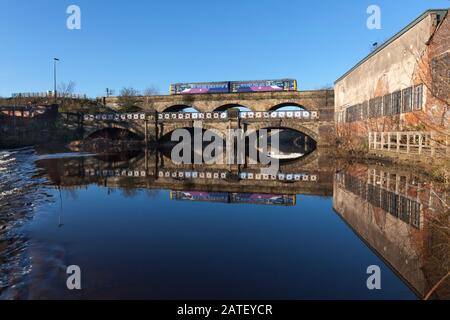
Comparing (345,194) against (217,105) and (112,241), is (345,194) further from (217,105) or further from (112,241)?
(217,105)

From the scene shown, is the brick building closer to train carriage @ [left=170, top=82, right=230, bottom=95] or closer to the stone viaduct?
the stone viaduct

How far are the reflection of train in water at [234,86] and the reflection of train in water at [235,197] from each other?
29.5m

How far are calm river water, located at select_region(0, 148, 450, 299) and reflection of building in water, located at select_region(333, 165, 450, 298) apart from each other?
0.02 m

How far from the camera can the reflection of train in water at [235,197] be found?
8.73 m

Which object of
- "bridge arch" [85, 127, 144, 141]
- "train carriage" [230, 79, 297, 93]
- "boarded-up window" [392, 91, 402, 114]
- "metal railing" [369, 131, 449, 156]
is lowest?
"metal railing" [369, 131, 449, 156]

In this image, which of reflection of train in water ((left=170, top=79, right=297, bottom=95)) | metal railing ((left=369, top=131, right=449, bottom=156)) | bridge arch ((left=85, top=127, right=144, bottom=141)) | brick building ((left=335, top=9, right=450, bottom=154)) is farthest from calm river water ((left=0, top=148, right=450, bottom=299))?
bridge arch ((left=85, top=127, right=144, bottom=141))

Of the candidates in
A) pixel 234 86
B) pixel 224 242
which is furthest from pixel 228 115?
→ pixel 224 242

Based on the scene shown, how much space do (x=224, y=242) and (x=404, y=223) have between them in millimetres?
3814

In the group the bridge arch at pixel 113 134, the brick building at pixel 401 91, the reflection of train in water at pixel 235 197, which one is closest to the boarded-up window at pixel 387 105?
the brick building at pixel 401 91

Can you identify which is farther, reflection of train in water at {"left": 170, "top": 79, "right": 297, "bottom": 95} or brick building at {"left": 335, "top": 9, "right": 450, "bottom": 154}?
reflection of train in water at {"left": 170, "top": 79, "right": 297, "bottom": 95}

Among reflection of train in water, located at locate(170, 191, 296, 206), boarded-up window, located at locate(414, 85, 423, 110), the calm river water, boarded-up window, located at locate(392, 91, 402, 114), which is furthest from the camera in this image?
boarded-up window, located at locate(392, 91, 402, 114)

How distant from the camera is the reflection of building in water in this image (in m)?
4.08

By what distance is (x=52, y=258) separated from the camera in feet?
14.8

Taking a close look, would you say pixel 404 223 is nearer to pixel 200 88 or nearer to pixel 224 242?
pixel 224 242
